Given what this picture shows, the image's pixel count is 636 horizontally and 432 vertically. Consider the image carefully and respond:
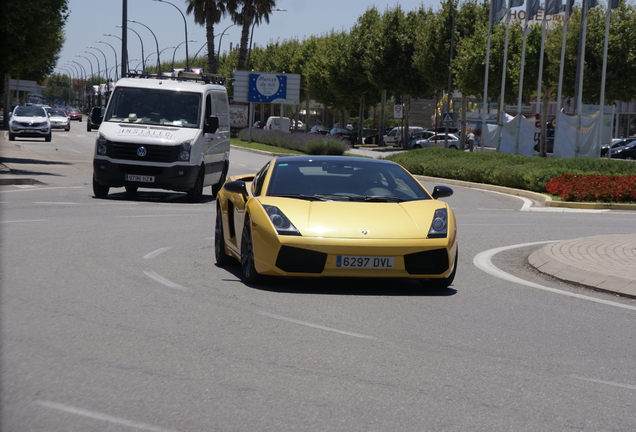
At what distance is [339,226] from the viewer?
8.14 meters

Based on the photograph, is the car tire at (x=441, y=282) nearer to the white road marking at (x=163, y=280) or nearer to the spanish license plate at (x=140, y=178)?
the white road marking at (x=163, y=280)

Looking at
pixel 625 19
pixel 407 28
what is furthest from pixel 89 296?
pixel 407 28

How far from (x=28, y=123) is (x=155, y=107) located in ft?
99.6

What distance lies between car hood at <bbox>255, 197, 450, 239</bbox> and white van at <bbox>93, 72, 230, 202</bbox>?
9578mm

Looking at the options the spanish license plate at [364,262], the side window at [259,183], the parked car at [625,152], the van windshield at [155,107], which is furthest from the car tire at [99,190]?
the parked car at [625,152]

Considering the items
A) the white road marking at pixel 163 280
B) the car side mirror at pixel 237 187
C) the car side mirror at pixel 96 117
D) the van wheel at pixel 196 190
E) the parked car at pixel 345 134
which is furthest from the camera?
the parked car at pixel 345 134

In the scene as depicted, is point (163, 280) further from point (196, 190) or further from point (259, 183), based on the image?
point (196, 190)

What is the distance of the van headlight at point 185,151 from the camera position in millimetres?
17906

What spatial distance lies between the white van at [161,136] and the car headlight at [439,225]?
10042 millimetres

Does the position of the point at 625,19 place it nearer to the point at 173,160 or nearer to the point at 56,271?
the point at 173,160

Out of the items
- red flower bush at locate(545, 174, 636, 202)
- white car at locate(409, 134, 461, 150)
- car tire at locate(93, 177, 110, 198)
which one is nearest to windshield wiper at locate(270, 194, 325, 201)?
car tire at locate(93, 177, 110, 198)

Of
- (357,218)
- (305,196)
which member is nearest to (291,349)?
(357,218)

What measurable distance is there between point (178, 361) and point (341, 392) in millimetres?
1102

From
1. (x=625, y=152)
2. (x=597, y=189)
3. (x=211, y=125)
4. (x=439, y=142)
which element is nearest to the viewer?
(x=211, y=125)
